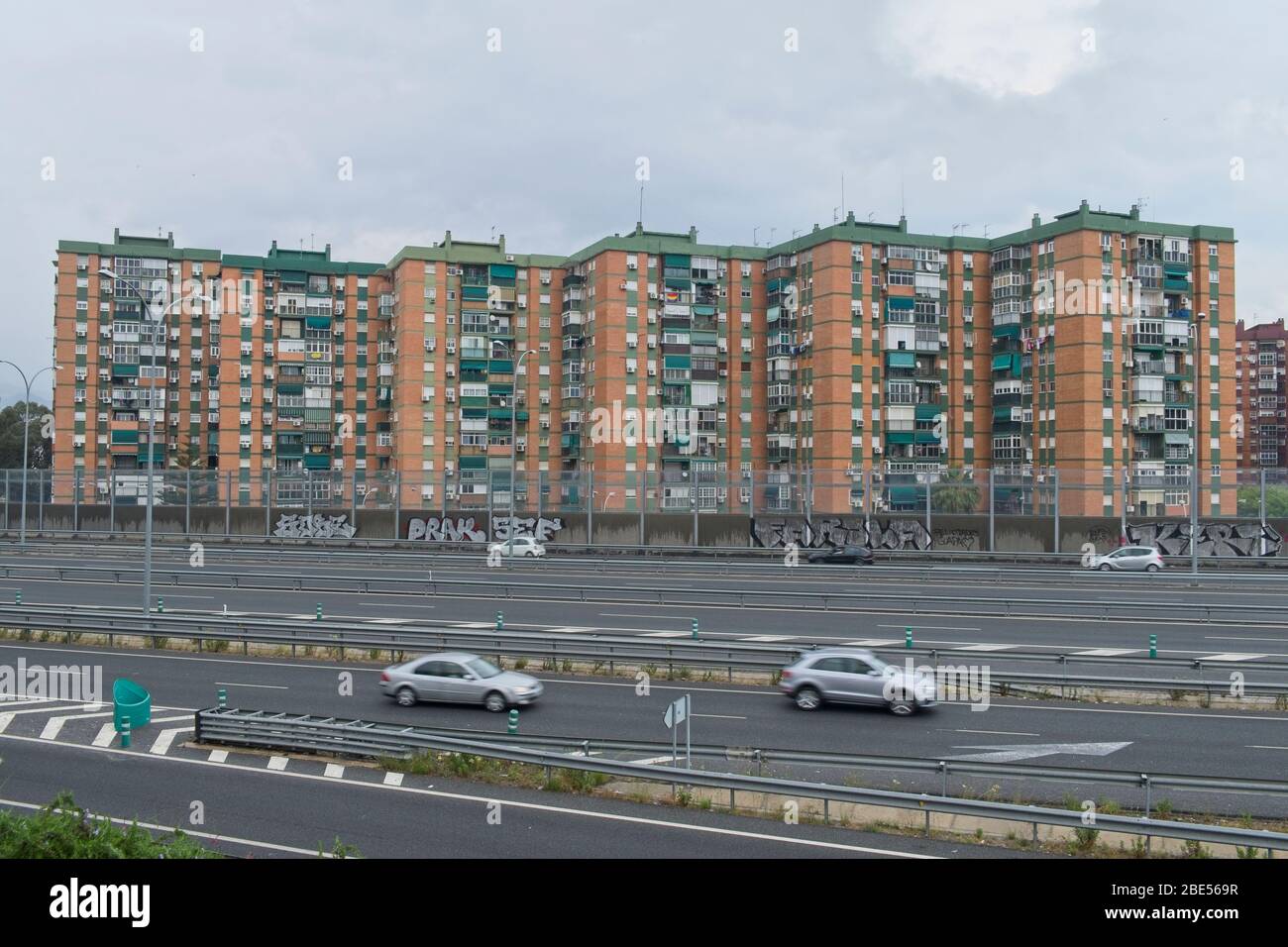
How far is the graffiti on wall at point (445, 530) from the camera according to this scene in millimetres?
49906

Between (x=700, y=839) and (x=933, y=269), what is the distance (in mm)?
68472

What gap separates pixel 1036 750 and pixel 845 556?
28525 mm

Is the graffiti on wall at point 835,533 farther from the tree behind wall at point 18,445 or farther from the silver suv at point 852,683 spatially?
the tree behind wall at point 18,445

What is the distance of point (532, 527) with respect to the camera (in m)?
49.5

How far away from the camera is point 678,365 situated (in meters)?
77.8

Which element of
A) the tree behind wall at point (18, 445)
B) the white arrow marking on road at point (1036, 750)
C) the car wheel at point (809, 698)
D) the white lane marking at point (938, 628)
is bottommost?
the white arrow marking on road at point (1036, 750)

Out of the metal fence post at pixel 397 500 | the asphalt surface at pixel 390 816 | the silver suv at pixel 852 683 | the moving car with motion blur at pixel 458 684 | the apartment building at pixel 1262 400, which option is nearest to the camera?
the asphalt surface at pixel 390 816

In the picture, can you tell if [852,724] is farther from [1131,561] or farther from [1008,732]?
Answer: [1131,561]

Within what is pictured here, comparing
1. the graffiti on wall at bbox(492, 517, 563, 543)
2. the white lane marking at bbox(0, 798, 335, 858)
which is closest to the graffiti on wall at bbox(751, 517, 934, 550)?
the graffiti on wall at bbox(492, 517, 563, 543)

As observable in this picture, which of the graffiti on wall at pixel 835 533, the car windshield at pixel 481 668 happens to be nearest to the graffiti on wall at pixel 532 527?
the graffiti on wall at pixel 835 533

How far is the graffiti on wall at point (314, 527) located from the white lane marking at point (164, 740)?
33.9 metres

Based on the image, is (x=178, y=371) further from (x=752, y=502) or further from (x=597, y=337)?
(x=752, y=502)

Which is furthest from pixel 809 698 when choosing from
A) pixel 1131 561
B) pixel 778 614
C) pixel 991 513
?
pixel 991 513

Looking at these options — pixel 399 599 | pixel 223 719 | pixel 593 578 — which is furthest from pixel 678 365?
pixel 223 719
